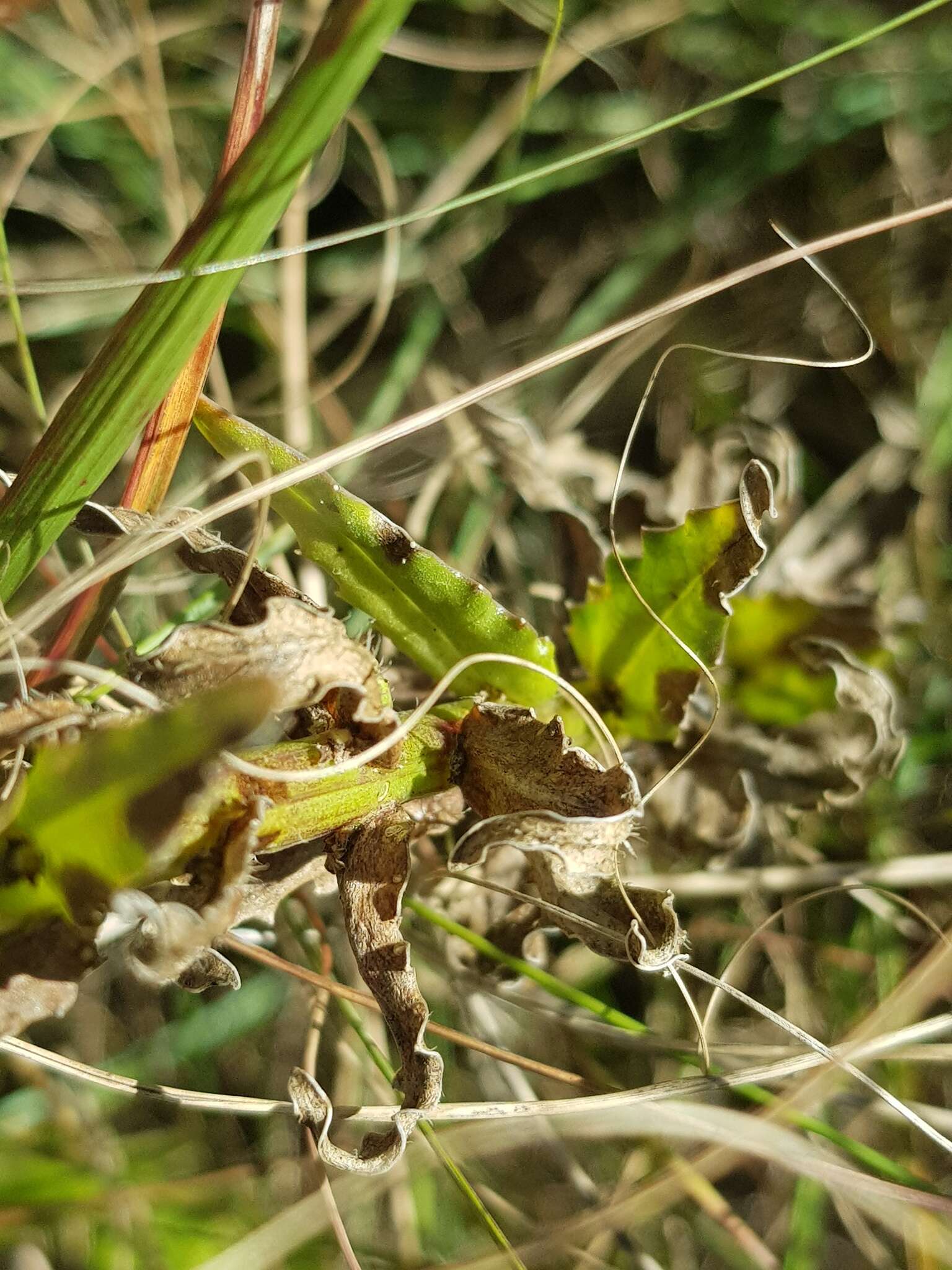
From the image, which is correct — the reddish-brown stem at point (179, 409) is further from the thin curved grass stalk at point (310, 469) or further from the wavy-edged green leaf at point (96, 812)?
the wavy-edged green leaf at point (96, 812)

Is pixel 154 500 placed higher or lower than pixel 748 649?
higher

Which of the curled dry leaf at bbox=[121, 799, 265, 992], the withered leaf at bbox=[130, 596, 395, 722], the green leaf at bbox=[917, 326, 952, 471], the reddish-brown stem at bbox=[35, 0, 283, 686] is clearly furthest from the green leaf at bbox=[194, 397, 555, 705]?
the green leaf at bbox=[917, 326, 952, 471]

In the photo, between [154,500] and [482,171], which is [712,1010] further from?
[482,171]

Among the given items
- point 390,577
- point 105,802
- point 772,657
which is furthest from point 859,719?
point 105,802

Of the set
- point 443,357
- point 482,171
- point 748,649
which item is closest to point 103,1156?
point 748,649

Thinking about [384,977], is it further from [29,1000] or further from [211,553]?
[211,553]

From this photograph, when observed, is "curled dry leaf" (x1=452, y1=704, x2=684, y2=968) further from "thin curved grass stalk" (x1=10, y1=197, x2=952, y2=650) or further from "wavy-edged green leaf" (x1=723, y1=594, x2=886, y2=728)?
"wavy-edged green leaf" (x1=723, y1=594, x2=886, y2=728)
